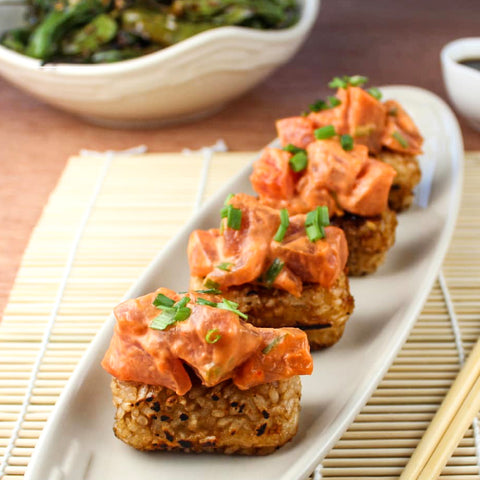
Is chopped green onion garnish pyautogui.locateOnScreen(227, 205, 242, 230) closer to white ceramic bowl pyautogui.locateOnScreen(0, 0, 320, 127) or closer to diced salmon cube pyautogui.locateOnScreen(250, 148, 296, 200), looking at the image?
diced salmon cube pyautogui.locateOnScreen(250, 148, 296, 200)

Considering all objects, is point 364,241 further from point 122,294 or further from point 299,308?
point 122,294

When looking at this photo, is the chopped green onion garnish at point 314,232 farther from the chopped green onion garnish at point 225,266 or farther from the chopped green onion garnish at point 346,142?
the chopped green onion garnish at point 346,142

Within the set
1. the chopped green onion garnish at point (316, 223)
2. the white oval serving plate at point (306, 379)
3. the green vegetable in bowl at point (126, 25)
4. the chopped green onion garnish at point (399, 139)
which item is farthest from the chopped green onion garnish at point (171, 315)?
the green vegetable in bowl at point (126, 25)

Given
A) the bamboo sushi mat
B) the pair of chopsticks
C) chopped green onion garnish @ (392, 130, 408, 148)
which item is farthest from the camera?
chopped green onion garnish @ (392, 130, 408, 148)

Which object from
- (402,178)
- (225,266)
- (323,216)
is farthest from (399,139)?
(225,266)

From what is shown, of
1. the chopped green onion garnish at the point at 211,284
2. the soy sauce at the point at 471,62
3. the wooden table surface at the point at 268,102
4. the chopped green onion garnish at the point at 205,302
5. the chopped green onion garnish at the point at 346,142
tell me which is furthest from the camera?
the soy sauce at the point at 471,62

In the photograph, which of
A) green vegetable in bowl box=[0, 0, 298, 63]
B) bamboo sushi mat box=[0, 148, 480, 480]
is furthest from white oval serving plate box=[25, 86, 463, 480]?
green vegetable in bowl box=[0, 0, 298, 63]
